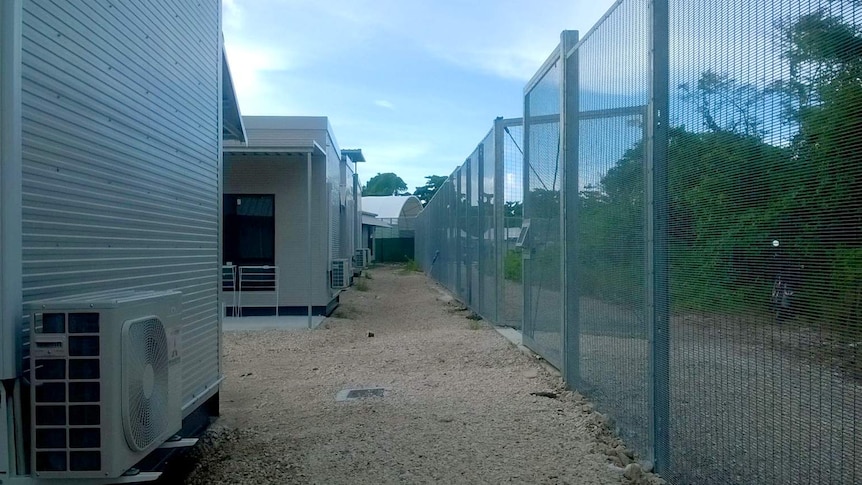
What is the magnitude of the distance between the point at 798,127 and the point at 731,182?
51 cm

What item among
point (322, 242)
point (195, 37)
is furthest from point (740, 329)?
point (322, 242)

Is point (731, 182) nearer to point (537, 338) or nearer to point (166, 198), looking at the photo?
point (166, 198)

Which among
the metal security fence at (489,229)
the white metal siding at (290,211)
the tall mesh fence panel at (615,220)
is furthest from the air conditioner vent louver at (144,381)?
the white metal siding at (290,211)

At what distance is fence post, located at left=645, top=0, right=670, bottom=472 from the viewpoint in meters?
3.87

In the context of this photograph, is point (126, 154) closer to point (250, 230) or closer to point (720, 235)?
point (720, 235)

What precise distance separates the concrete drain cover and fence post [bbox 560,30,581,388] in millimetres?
1647

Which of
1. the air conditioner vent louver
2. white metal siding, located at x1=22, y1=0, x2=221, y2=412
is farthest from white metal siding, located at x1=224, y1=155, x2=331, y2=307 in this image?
the air conditioner vent louver

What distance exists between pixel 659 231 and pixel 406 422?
242 cm

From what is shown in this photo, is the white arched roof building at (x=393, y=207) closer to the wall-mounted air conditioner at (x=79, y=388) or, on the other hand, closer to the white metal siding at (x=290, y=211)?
the white metal siding at (x=290, y=211)

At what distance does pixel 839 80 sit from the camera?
7.75 feet

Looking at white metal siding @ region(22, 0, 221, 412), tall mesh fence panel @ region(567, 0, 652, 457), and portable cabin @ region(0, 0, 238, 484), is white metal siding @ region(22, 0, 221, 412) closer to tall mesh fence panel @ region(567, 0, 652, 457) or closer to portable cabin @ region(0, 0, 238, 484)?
portable cabin @ region(0, 0, 238, 484)

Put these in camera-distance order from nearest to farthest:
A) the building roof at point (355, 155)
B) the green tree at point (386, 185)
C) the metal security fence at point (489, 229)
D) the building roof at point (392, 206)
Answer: the metal security fence at point (489, 229) → the building roof at point (355, 155) → the building roof at point (392, 206) → the green tree at point (386, 185)

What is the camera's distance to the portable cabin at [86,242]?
263 cm

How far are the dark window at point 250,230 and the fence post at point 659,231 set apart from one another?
31.2 ft
